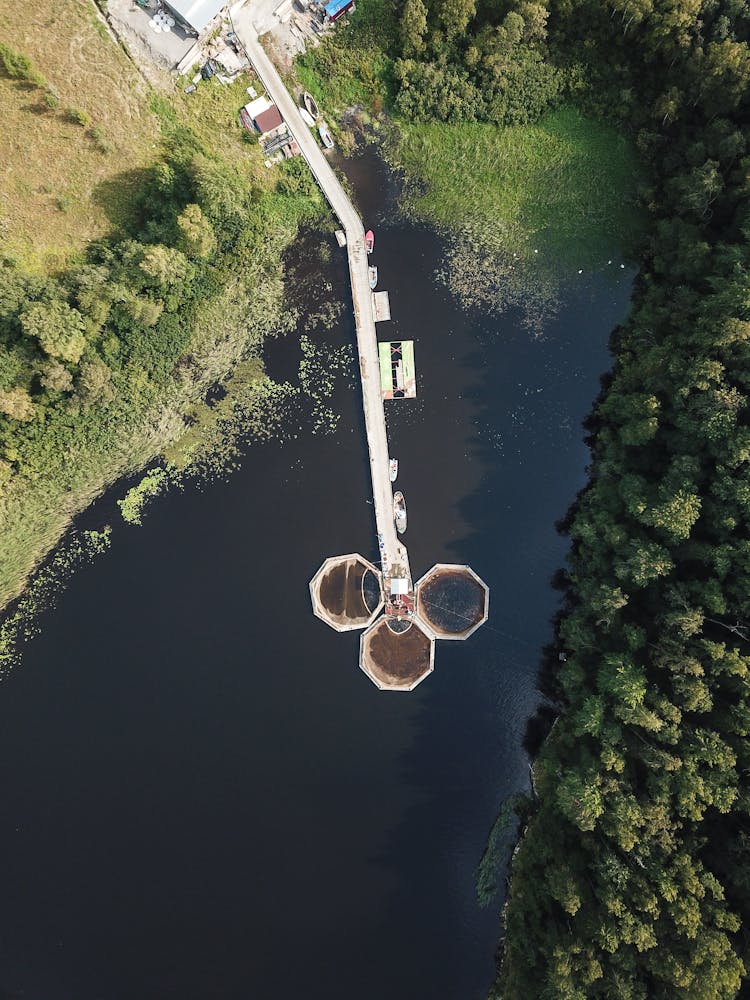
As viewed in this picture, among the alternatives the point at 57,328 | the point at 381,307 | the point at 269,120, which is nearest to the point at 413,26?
the point at 269,120

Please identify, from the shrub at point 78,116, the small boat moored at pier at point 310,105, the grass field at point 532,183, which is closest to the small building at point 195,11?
the small boat moored at pier at point 310,105

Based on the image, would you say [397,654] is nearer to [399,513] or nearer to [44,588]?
[399,513]

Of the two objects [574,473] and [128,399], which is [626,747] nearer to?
[574,473]

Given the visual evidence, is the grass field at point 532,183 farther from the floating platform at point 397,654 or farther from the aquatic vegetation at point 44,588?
the aquatic vegetation at point 44,588

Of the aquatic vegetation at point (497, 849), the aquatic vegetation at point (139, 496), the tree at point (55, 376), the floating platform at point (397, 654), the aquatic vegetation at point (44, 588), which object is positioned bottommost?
the aquatic vegetation at point (497, 849)

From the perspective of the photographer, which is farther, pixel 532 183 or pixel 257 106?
pixel 532 183

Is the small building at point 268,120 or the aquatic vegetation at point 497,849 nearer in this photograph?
the aquatic vegetation at point 497,849
